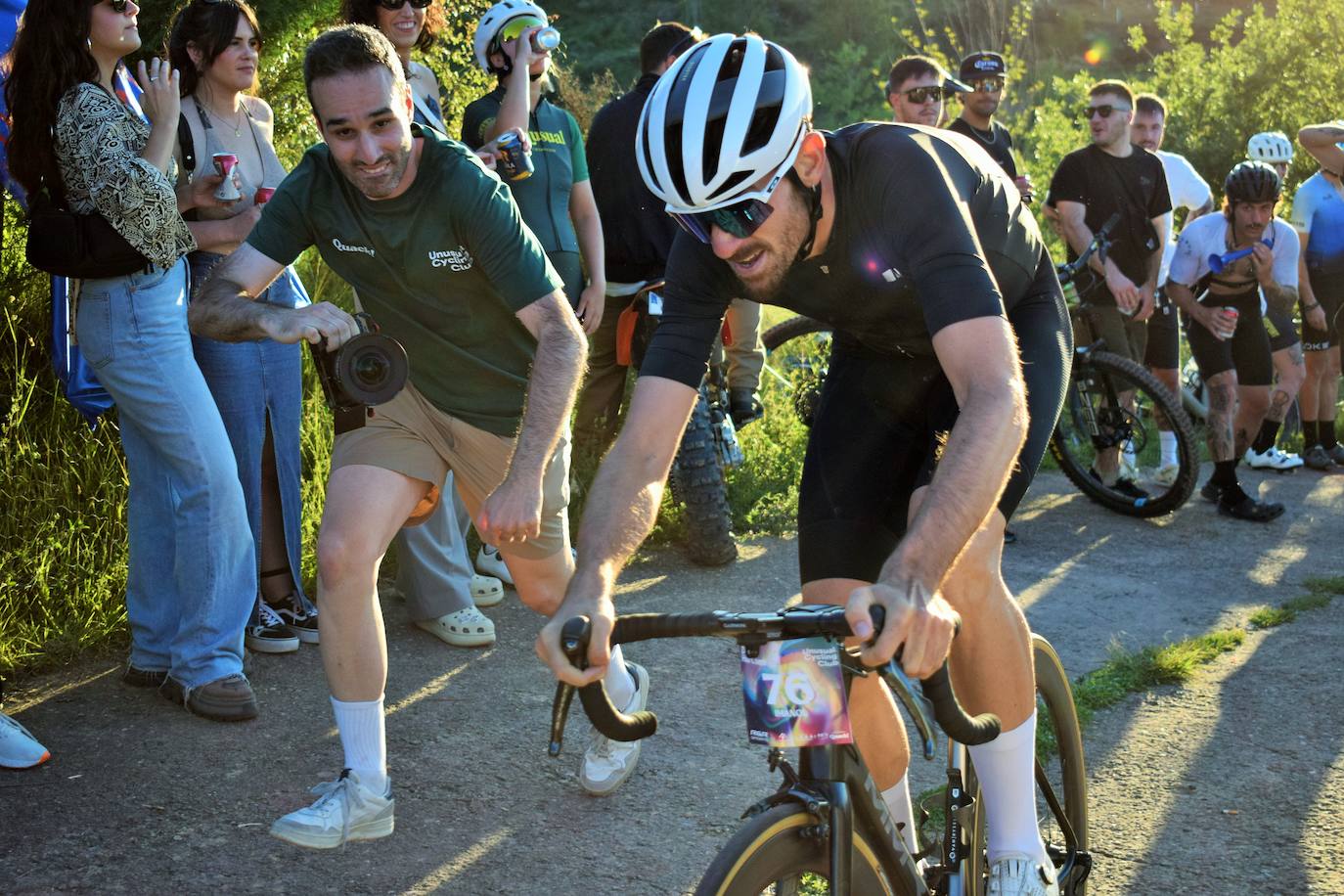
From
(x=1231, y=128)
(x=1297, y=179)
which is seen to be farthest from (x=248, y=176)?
(x=1231, y=128)

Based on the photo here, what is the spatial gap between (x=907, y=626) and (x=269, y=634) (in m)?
3.79

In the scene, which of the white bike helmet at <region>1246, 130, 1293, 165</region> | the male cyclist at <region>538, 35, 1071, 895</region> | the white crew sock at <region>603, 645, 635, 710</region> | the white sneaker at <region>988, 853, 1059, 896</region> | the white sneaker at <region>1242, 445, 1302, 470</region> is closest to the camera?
the male cyclist at <region>538, 35, 1071, 895</region>

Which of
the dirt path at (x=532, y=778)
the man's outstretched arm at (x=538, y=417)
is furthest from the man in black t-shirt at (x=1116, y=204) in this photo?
the man's outstretched arm at (x=538, y=417)

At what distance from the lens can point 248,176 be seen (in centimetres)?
525

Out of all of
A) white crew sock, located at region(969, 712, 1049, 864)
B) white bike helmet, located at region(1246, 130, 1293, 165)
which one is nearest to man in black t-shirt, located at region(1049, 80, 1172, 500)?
white bike helmet, located at region(1246, 130, 1293, 165)

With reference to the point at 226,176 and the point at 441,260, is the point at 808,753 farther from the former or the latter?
the point at 226,176

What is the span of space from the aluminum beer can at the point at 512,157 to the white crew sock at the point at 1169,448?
3968 mm

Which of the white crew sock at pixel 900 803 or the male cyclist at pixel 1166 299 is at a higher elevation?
the male cyclist at pixel 1166 299

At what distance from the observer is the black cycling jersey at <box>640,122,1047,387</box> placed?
2.75m

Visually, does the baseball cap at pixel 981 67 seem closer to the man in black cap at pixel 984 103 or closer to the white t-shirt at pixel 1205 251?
the man in black cap at pixel 984 103

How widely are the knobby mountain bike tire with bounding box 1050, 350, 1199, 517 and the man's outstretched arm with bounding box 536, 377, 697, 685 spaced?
17.8 ft

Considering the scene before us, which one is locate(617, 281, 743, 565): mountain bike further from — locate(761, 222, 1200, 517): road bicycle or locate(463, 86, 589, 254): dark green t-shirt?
locate(761, 222, 1200, 517): road bicycle

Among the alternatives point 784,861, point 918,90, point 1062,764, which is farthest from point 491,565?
point 784,861

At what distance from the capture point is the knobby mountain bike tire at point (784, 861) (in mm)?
2303
